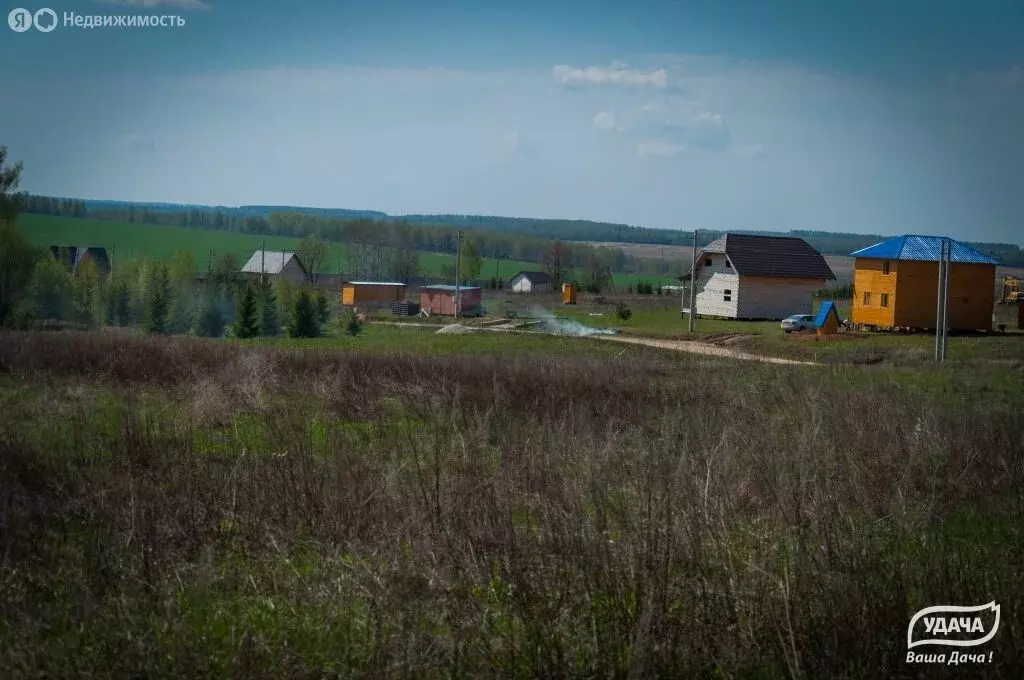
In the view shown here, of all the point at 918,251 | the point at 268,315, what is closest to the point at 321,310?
the point at 268,315

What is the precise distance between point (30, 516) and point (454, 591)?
11.4 feet

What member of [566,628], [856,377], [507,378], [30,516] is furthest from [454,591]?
[856,377]

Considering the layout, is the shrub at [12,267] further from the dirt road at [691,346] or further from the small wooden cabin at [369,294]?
the small wooden cabin at [369,294]

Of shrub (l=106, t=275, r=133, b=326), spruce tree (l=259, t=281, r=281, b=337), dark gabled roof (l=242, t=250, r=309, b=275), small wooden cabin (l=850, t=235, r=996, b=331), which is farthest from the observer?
dark gabled roof (l=242, t=250, r=309, b=275)

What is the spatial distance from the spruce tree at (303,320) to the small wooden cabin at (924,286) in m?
20.8

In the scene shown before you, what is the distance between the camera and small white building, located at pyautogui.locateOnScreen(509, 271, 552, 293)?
93.4 metres

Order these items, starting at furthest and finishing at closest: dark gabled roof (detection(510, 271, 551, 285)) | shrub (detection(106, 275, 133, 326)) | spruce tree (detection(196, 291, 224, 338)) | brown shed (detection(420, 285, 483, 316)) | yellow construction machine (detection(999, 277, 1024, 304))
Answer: dark gabled roof (detection(510, 271, 551, 285)), brown shed (detection(420, 285, 483, 316)), yellow construction machine (detection(999, 277, 1024, 304)), shrub (detection(106, 275, 133, 326)), spruce tree (detection(196, 291, 224, 338))

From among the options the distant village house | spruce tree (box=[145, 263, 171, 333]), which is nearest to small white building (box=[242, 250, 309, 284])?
the distant village house

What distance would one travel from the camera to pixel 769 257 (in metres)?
46.3

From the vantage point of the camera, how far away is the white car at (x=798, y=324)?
38.0 meters

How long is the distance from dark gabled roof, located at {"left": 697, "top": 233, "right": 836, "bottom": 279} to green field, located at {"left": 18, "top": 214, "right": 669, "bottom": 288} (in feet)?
93.7

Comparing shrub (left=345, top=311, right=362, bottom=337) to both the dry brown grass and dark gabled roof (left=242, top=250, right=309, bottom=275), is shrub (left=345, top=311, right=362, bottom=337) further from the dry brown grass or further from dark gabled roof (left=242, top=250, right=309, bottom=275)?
dark gabled roof (left=242, top=250, right=309, bottom=275)

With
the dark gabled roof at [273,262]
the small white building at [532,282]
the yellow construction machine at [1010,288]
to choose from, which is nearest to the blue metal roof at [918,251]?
the yellow construction machine at [1010,288]

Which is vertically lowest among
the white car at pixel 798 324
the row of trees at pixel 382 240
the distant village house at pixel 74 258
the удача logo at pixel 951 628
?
the удача logo at pixel 951 628
